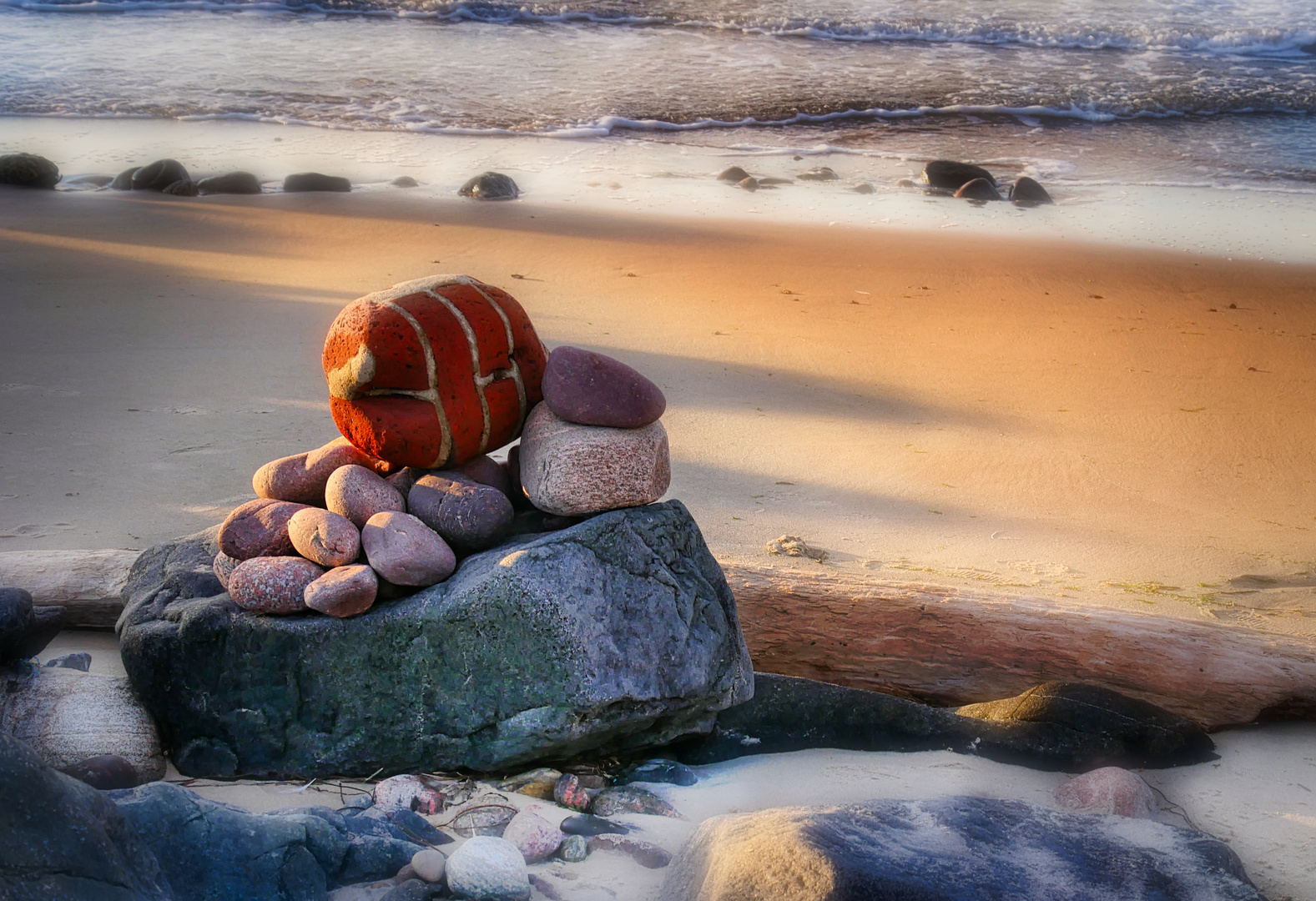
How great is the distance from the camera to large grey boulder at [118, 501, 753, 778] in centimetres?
328

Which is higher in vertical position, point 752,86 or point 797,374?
point 752,86

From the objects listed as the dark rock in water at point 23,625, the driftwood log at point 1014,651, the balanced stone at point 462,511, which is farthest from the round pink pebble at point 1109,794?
the dark rock in water at point 23,625

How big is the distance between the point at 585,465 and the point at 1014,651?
1780 mm

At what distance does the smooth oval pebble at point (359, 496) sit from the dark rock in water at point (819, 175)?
10339 mm

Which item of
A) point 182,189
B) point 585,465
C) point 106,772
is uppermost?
point 182,189

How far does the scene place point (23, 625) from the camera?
3.50 metres

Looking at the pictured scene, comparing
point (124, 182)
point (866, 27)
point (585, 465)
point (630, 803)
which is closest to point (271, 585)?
point (585, 465)

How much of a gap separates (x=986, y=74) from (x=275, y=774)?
1949cm

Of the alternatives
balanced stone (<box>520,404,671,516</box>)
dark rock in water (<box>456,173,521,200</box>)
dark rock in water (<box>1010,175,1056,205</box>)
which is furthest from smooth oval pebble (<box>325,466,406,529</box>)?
dark rock in water (<box>1010,175,1056,205</box>)

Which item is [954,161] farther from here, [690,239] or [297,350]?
[297,350]

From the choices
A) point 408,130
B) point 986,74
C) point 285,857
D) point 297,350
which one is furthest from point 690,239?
point 986,74

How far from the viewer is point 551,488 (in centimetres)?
353

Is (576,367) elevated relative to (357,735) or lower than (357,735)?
elevated

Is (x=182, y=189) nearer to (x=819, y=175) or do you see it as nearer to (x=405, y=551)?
(x=819, y=175)
